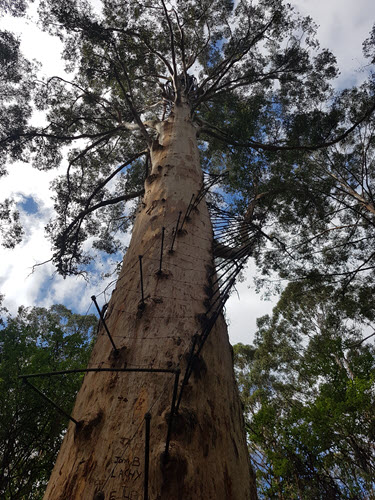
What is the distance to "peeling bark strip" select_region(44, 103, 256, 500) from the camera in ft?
3.01

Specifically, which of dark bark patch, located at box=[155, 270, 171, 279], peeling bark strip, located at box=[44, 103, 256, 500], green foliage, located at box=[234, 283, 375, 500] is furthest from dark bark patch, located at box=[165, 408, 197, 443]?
green foliage, located at box=[234, 283, 375, 500]

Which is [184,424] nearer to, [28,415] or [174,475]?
[174,475]

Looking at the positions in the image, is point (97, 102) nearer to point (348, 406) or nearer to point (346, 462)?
point (348, 406)

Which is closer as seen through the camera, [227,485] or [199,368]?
[227,485]

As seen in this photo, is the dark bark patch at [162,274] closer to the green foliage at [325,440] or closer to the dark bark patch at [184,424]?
the dark bark patch at [184,424]

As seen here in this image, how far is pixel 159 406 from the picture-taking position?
112cm

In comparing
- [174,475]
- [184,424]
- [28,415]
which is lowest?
[174,475]

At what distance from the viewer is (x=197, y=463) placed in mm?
998

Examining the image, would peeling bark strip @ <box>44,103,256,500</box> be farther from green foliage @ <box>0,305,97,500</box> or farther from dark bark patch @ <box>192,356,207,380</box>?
green foliage @ <box>0,305,97,500</box>

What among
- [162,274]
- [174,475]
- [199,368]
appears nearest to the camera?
[174,475]

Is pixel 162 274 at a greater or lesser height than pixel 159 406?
greater

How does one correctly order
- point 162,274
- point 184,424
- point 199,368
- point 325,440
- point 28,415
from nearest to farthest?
point 184,424, point 199,368, point 162,274, point 28,415, point 325,440

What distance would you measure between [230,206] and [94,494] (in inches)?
311

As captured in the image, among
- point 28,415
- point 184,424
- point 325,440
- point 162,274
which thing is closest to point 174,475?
point 184,424
